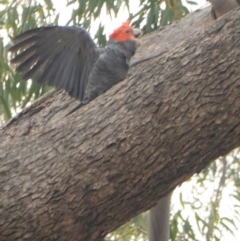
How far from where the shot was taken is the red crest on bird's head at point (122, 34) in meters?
2.82

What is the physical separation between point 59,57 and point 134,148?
0.90m

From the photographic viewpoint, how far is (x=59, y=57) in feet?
8.87

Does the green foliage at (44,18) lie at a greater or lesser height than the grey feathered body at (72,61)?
greater

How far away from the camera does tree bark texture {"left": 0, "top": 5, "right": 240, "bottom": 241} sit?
6.14 feet

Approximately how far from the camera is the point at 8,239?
1.95 m

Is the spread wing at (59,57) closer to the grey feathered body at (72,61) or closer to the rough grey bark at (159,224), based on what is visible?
the grey feathered body at (72,61)

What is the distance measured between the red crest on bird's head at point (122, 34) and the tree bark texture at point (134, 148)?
840 millimetres

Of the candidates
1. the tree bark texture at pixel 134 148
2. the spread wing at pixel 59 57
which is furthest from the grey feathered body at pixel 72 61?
the tree bark texture at pixel 134 148

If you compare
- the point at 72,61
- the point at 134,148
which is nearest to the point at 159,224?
the point at 72,61

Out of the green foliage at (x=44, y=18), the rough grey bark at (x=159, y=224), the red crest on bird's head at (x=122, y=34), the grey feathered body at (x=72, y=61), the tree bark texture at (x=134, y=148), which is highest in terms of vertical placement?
the green foliage at (x=44, y=18)

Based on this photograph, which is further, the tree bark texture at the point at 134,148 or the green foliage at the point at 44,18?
the green foliage at the point at 44,18

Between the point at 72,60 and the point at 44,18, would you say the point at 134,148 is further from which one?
the point at 44,18

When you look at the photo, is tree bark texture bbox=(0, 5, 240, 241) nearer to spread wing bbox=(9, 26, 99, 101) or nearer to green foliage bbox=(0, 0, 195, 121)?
spread wing bbox=(9, 26, 99, 101)

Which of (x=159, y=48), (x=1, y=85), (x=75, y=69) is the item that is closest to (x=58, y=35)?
(x=75, y=69)
